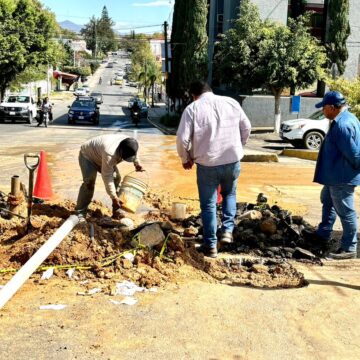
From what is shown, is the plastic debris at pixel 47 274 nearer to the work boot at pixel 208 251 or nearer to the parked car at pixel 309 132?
the work boot at pixel 208 251

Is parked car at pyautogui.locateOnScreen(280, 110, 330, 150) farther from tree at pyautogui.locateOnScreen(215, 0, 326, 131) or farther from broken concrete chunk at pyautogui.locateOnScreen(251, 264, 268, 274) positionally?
broken concrete chunk at pyautogui.locateOnScreen(251, 264, 268, 274)

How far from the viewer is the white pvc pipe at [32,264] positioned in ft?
13.8

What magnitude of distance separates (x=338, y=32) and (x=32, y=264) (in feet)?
95.9

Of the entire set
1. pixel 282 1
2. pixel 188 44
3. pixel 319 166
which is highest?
pixel 282 1

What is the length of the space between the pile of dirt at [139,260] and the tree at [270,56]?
2137 centimetres

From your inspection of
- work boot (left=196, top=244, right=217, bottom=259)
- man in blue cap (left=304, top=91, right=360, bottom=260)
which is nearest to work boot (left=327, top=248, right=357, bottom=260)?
man in blue cap (left=304, top=91, right=360, bottom=260)

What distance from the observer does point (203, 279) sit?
17.3ft

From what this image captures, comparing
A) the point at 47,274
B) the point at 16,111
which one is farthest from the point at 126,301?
the point at 16,111

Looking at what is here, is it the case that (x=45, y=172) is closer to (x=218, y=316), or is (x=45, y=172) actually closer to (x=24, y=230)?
(x=24, y=230)

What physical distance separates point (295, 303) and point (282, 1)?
31.5m

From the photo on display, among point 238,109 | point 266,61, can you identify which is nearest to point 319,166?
point 238,109

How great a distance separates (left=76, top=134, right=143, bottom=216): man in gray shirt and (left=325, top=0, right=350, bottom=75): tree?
26103mm

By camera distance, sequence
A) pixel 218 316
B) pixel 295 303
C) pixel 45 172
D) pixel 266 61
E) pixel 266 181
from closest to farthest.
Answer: pixel 218 316 < pixel 295 303 < pixel 45 172 < pixel 266 181 < pixel 266 61

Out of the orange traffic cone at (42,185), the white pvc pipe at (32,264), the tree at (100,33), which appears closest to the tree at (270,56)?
the orange traffic cone at (42,185)
